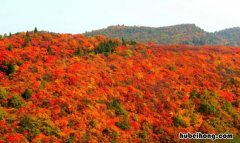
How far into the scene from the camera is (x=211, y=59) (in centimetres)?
9312

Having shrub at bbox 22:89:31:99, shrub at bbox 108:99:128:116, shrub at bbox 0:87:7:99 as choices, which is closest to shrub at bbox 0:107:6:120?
shrub at bbox 0:87:7:99

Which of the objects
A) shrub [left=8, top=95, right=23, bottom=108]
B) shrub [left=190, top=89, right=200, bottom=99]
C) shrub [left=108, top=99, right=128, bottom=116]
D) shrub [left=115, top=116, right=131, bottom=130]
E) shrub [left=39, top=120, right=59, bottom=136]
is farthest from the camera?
shrub [left=190, top=89, right=200, bottom=99]

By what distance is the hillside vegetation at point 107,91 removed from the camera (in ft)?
177

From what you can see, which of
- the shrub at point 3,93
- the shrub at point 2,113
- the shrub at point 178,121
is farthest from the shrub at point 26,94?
the shrub at point 178,121

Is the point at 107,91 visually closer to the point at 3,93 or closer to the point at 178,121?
the point at 178,121

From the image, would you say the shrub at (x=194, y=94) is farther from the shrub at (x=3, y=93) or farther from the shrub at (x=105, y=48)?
the shrub at (x=3, y=93)

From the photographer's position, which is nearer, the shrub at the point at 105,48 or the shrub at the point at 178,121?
the shrub at the point at 178,121

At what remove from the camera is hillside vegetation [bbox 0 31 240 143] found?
2125 inches

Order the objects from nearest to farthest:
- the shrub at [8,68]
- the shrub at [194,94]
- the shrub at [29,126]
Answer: the shrub at [29,126]
the shrub at [8,68]
the shrub at [194,94]

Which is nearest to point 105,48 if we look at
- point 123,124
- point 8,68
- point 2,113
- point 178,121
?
point 8,68

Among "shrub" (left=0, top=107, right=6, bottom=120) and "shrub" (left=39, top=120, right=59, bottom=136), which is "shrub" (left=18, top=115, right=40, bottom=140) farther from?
"shrub" (left=0, top=107, right=6, bottom=120)

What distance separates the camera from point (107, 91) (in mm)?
66000

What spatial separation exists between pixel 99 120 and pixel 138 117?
7310 millimetres

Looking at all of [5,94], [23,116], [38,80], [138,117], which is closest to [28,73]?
[38,80]
